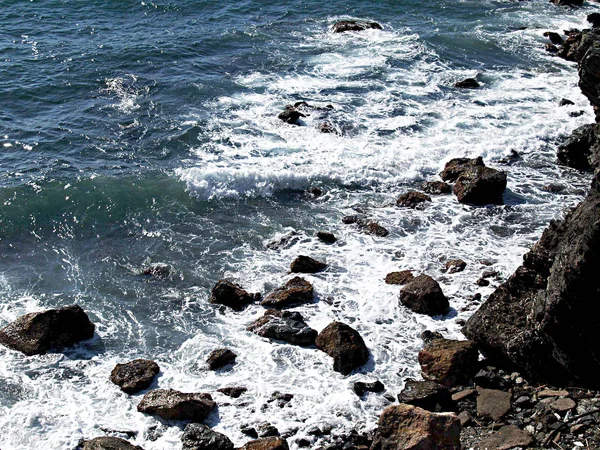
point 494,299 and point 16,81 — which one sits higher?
point 16,81

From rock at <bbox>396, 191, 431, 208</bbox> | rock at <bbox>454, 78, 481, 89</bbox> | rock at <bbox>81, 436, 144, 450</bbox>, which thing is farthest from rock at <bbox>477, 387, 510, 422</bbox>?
rock at <bbox>454, 78, 481, 89</bbox>

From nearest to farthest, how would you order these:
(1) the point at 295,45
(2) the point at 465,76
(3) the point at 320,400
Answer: (3) the point at 320,400 < (2) the point at 465,76 < (1) the point at 295,45

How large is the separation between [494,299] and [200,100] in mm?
17977

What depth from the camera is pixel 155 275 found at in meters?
17.8

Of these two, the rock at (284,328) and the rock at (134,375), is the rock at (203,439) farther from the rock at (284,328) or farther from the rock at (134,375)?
the rock at (284,328)

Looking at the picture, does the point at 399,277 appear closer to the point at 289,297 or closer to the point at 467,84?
the point at 289,297

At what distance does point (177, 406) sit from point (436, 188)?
1155cm

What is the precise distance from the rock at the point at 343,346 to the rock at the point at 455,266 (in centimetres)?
378

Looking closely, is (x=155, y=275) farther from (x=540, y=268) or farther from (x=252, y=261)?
(x=540, y=268)

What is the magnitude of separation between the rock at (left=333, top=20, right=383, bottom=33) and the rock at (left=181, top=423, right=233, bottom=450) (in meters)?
29.0

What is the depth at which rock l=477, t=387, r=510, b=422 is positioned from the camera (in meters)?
11.8

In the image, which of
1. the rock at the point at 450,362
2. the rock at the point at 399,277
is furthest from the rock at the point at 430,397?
the rock at the point at 399,277

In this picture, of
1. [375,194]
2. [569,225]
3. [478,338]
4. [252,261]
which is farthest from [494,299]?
[375,194]

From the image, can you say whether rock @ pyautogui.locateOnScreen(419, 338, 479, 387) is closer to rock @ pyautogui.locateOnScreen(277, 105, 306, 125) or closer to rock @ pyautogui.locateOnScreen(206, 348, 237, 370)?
rock @ pyautogui.locateOnScreen(206, 348, 237, 370)
